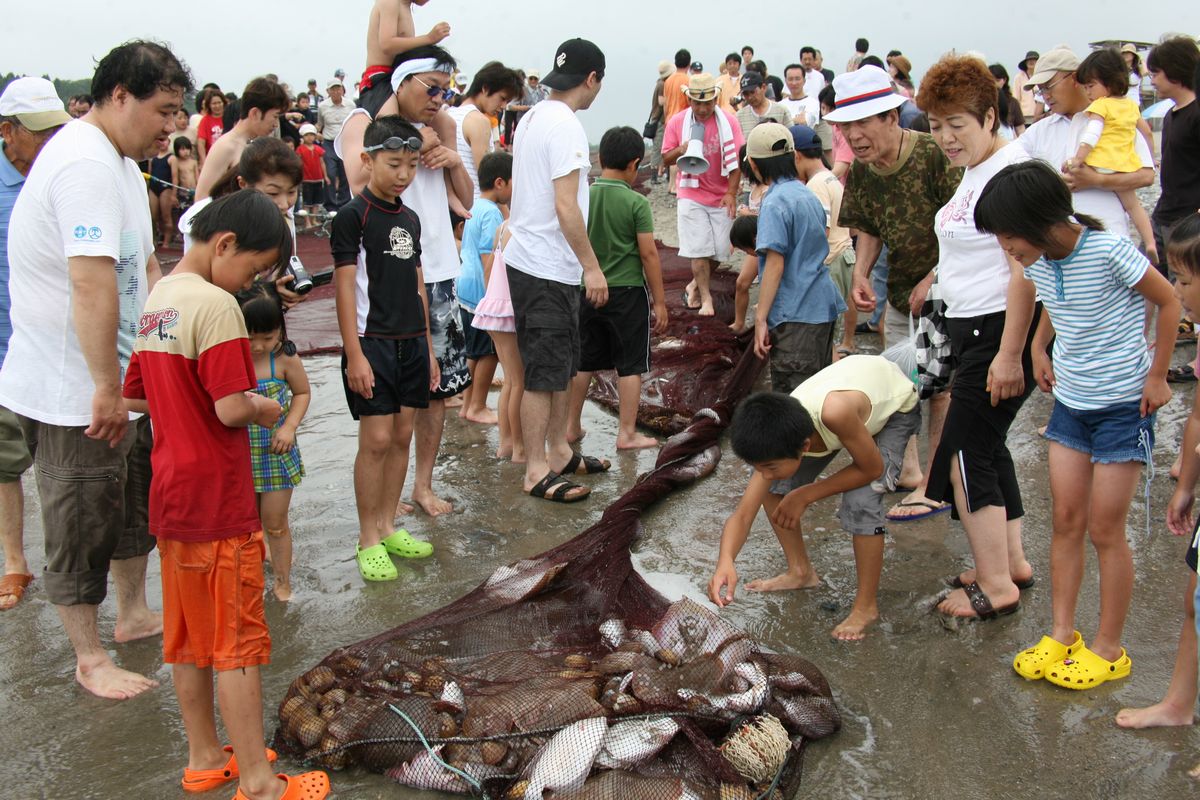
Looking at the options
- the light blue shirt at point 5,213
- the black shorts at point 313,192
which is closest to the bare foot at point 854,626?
the light blue shirt at point 5,213

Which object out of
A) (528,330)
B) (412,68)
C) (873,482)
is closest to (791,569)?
(873,482)

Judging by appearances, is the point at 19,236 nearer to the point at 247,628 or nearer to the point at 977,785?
the point at 247,628

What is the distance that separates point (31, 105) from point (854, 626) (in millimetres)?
4279

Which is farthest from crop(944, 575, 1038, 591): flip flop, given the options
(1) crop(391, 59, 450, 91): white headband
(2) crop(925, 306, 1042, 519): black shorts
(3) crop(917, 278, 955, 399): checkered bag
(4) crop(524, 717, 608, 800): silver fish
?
(1) crop(391, 59, 450, 91): white headband

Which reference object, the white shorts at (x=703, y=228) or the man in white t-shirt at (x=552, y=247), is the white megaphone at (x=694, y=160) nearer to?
the white shorts at (x=703, y=228)

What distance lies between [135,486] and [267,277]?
3.55 feet

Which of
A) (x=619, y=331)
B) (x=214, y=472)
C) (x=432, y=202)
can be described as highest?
(x=432, y=202)

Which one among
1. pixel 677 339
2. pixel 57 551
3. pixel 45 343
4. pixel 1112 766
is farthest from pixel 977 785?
pixel 677 339

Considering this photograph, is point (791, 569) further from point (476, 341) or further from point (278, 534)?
point (476, 341)

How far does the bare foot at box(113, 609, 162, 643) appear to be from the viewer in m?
4.02

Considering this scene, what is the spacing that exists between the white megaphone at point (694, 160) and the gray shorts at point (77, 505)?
6.24m

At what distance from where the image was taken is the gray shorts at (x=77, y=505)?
Answer: 11.7ft

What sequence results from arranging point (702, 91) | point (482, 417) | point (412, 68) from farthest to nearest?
1. point (702, 91)
2. point (482, 417)
3. point (412, 68)

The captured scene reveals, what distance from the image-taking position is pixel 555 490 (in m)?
5.45
